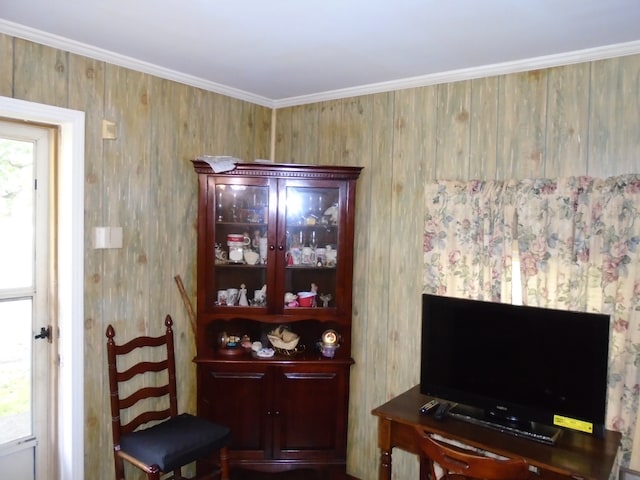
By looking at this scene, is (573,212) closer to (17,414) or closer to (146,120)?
(146,120)

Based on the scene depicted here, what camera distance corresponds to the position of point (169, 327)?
2.91 meters

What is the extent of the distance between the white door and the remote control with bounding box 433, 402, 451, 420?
1.99m

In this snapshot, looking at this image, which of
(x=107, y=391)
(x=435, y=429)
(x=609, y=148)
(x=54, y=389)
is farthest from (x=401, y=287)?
(x=54, y=389)

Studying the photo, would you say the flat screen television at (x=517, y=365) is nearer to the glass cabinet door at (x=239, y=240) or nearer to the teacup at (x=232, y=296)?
the glass cabinet door at (x=239, y=240)

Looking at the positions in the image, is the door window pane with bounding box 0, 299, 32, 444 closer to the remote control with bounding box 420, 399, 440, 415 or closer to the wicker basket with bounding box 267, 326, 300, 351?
the wicker basket with bounding box 267, 326, 300, 351

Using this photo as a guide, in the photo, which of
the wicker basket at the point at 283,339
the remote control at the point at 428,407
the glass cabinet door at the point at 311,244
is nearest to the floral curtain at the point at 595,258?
the remote control at the point at 428,407

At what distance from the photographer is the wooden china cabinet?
9.73 ft

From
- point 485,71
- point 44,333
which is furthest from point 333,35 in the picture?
point 44,333

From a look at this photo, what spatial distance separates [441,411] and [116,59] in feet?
7.99

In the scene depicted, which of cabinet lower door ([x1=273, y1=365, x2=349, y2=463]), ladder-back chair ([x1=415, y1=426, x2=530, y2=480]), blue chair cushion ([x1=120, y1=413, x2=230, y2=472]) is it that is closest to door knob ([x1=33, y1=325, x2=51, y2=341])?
blue chair cushion ([x1=120, y1=413, x2=230, y2=472])

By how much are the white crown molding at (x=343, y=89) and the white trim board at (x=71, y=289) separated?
0.33 m

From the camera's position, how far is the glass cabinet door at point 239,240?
119 inches

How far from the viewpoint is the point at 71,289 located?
251cm

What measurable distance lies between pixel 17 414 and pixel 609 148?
3.19 m
